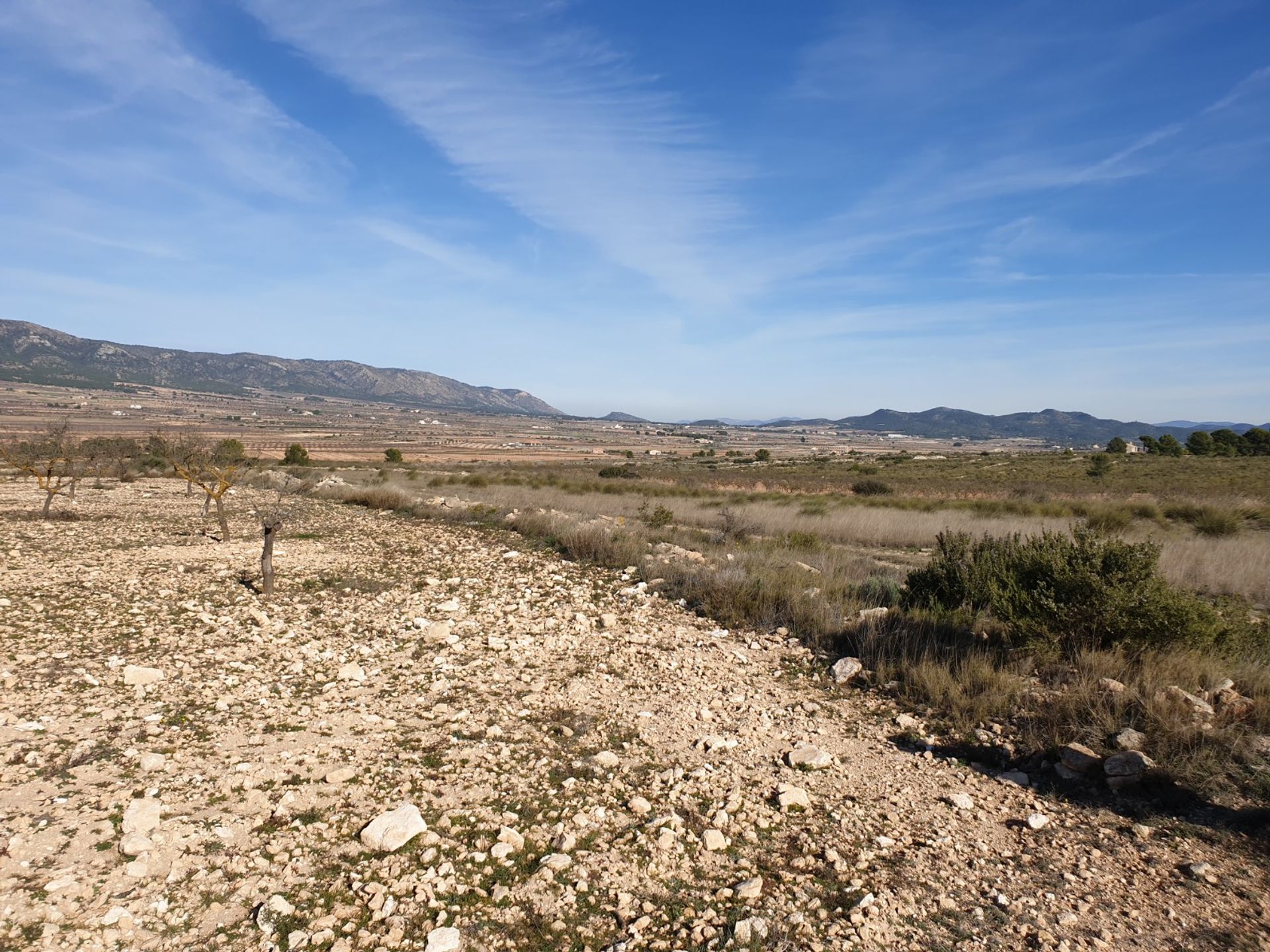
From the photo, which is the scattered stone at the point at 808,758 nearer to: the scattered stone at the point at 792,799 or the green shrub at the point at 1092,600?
the scattered stone at the point at 792,799

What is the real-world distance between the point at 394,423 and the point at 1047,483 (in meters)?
140

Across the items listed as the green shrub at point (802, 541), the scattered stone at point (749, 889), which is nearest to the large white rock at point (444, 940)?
the scattered stone at point (749, 889)

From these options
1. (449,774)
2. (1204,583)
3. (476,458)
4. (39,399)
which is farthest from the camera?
(39,399)

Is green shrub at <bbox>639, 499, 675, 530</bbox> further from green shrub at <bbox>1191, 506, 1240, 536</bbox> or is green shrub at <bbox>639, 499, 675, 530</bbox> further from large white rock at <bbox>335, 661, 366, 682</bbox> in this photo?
green shrub at <bbox>1191, 506, 1240, 536</bbox>

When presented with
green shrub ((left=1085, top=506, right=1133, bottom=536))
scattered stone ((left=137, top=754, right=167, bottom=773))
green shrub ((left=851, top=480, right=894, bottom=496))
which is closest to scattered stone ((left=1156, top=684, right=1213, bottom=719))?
scattered stone ((left=137, top=754, right=167, bottom=773))

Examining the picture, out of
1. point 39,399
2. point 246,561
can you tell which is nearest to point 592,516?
point 246,561

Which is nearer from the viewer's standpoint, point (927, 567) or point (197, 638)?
point (197, 638)

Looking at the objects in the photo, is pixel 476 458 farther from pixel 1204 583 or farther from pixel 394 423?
pixel 394 423

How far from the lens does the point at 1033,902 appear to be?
3584mm

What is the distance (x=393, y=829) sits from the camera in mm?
4086

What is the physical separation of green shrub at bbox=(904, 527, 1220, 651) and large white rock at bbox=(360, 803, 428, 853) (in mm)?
5900

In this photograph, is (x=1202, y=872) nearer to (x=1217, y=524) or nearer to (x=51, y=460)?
(x=1217, y=524)

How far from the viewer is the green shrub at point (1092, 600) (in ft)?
20.7

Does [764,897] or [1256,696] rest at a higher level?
[1256,696]
